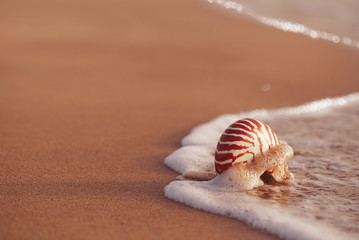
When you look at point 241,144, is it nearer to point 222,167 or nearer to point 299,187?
point 222,167

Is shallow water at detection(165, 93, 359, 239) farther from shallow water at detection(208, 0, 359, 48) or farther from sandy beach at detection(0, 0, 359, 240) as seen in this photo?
shallow water at detection(208, 0, 359, 48)

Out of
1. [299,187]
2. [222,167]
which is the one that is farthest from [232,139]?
[299,187]

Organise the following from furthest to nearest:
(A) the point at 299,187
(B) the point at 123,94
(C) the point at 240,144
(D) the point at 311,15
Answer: (D) the point at 311,15 → (B) the point at 123,94 → (A) the point at 299,187 → (C) the point at 240,144

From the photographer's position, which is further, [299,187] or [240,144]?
[299,187]

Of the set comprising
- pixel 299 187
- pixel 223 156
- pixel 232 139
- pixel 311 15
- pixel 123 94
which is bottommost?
pixel 299 187

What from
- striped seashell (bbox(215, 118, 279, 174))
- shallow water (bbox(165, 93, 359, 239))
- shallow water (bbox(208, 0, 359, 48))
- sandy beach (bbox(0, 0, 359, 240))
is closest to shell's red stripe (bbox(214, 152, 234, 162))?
striped seashell (bbox(215, 118, 279, 174))

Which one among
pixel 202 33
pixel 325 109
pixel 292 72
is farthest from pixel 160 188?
pixel 202 33
